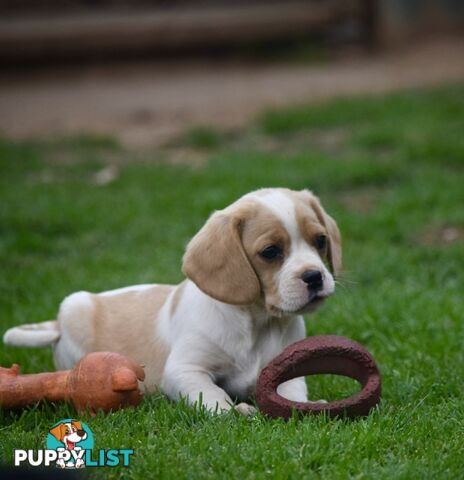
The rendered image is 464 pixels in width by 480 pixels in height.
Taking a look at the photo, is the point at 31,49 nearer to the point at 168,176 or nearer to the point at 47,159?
the point at 47,159

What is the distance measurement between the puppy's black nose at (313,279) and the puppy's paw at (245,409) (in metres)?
0.64

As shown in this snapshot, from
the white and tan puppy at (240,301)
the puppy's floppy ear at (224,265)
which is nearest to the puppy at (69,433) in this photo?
the white and tan puppy at (240,301)

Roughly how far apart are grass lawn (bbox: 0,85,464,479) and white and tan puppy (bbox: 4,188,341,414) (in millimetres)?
305

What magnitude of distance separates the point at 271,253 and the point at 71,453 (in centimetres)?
141

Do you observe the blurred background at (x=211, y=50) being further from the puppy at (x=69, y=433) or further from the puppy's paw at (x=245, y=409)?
the puppy at (x=69, y=433)

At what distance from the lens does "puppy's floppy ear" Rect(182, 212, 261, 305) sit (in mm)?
4902

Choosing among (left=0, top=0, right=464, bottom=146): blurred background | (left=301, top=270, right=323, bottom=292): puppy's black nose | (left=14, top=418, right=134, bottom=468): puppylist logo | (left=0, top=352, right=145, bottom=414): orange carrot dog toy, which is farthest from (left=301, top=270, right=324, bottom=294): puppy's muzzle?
(left=0, top=0, right=464, bottom=146): blurred background

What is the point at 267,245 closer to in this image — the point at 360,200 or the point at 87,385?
the point at 87,385

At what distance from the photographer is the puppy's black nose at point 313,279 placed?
4785 mm

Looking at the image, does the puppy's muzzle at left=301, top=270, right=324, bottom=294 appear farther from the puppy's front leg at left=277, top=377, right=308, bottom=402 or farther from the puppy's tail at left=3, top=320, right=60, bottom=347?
the puppy's tail at left=3, top=320, right=60, bottom=347

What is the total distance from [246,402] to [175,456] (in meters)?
1.10

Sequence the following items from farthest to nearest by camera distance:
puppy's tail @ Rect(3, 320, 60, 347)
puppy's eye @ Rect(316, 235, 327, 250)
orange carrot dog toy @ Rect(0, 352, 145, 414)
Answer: puppy's tail @ Rect(3, 320, 60, 347), puppy's eye @ Rect(316, 235, 327, 250), orange carrot dog toy @ Rect(0, 352, 145, 414)

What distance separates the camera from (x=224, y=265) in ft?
16.2

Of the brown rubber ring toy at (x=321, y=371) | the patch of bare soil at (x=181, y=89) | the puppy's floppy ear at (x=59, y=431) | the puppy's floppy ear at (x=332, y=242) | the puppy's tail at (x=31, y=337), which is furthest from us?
the patch of bare soil at (x=181, y=89)
